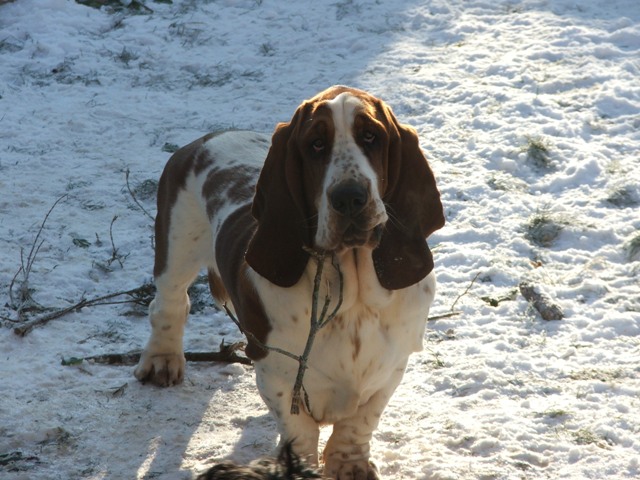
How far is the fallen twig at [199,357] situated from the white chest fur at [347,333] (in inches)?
44.3

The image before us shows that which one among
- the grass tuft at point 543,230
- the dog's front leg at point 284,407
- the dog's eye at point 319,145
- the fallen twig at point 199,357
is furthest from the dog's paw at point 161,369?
the grass tuft at point 543,230

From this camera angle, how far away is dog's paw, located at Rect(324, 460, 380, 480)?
430cm

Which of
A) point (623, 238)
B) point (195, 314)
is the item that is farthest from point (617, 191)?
point (195, 314)

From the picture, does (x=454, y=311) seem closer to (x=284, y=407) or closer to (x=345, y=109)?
(x=284, y=407)


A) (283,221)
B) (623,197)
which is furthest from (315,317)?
(623,197)

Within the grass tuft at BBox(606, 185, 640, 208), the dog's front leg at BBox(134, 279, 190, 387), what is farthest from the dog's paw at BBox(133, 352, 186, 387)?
the grass tuft at BBox(606, 185, 640, 208)

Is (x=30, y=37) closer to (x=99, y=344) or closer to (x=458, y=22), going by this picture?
(x=458, y=22)

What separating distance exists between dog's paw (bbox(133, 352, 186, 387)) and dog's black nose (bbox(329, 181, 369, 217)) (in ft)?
5.88

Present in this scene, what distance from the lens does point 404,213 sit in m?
3.99

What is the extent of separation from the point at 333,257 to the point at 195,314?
2027 mm

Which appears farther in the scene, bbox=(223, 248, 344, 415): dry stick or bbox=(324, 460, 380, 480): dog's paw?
bbox=(324, 460, 380, 480): dog's paw

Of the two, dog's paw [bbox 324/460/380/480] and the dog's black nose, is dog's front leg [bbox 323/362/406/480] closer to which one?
dog's paw [bbox 324/460/380/480]

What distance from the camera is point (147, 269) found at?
20.6 feet

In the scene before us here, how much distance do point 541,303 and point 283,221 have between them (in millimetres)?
2145
